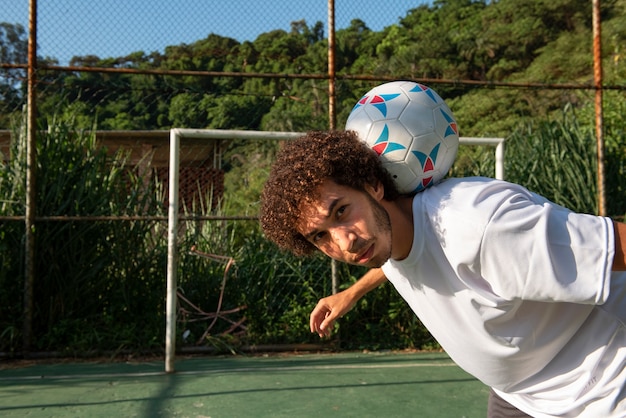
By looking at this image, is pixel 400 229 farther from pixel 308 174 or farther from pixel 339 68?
pixel 339 68

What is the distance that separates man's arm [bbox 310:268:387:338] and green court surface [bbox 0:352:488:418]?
136 cm

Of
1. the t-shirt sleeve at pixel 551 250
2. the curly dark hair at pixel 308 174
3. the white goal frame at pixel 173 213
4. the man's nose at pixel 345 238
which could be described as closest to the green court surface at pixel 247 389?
the white goal frame at pixel 173 213

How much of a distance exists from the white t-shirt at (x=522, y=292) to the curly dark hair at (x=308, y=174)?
6.3 inches

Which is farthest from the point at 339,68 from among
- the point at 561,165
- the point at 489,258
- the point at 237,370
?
the point at 489,258

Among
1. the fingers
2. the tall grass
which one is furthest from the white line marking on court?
the fingers

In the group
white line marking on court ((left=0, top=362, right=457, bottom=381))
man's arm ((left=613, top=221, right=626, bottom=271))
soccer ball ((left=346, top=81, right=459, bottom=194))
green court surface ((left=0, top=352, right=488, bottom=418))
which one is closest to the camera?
man's arm ((left=613, top=221, right=626, bottom=271))

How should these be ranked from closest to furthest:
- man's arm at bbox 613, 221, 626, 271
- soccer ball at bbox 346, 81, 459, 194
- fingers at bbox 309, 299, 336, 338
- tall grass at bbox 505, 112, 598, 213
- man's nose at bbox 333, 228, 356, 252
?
man's arm at bbox 613, 221, 626, 271 < man's nose at bbox 333, 228, 356, 252 < soccer ball at bbox 346, 81, 459, 194 < fingers at bbox 309, 299, 336, 338 < tall grass at bbox 505, 112, 598, 213

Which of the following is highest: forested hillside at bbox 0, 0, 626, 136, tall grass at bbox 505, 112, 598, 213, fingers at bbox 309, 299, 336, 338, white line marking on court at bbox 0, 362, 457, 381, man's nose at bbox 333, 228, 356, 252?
forested hillside at bbox 0, 0, 626, 136

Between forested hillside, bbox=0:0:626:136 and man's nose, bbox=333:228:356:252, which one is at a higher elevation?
forested hillside, bbox=0:0:626:136

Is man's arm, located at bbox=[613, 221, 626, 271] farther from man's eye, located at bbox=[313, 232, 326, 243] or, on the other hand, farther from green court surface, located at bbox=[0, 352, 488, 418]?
green court surface, located at bbox=[0, 352, 488, 418]

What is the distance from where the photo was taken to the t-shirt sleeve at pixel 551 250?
1347mm

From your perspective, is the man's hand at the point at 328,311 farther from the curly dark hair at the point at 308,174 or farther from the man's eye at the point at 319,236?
the man's eye at the point at 319,236

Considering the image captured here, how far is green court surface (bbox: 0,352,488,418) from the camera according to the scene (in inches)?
139

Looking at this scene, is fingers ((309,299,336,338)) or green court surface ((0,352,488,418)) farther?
green court surface ((0,352,488,418))
